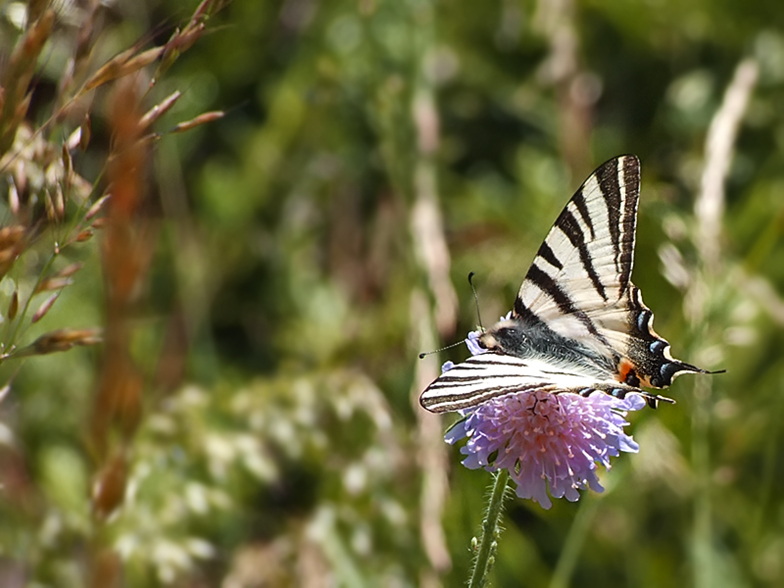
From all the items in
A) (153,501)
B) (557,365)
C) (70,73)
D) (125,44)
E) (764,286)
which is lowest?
(153,501)

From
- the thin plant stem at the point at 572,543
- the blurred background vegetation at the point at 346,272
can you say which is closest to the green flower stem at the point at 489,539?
the blurred background vegetation at the point at 346,272

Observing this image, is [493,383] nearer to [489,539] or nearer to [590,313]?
[489,539]

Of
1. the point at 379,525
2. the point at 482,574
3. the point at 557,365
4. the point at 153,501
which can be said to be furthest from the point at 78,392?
the point at 482,574

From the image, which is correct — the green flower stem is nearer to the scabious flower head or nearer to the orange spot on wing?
the scabious flower head

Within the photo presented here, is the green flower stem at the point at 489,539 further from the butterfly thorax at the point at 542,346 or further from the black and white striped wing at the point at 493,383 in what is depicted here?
the butterfly thorax at the point at 542,346

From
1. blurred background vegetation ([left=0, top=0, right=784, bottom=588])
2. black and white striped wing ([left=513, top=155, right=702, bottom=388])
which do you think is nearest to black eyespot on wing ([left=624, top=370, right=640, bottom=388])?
black and white striped wing ([left=513, top=155, right=702, bottom=388])

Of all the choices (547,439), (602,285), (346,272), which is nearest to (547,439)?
(547,439)

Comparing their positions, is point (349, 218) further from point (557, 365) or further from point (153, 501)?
point (557, 365)
